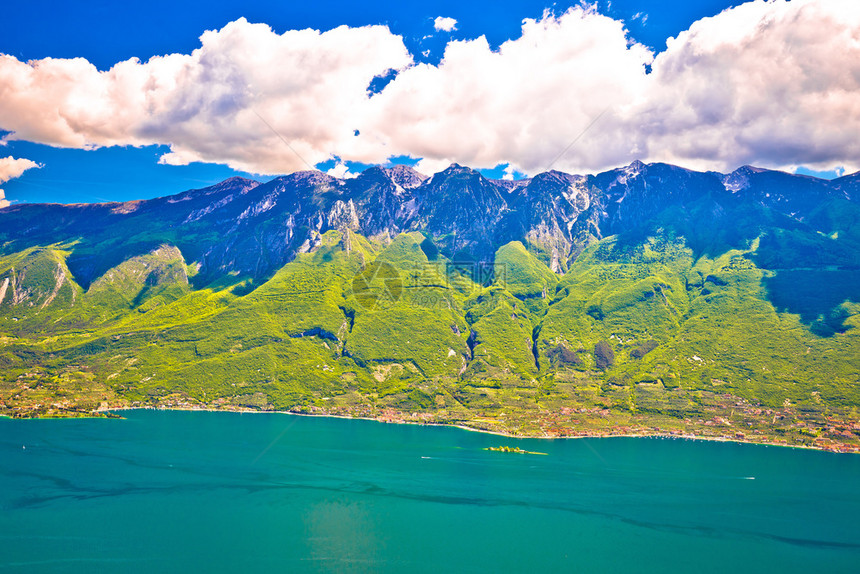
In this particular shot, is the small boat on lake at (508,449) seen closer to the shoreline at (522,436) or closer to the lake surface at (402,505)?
the lake surface at (402,505)

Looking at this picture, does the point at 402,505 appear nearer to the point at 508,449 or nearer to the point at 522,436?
the point at 508,449

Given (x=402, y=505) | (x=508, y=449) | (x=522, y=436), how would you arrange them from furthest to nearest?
A: (x=522, y=436)
(x=508, y=449)
(x=402, y=505)

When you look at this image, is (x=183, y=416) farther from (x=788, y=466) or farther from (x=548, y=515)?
(x=788, y=466)

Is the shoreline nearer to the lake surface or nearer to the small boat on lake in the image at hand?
the lake surface

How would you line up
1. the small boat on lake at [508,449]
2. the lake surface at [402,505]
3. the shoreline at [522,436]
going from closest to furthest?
the lake surface at [402,505]
the small boat on lake at [508,449]
the shoreline at [522,436]

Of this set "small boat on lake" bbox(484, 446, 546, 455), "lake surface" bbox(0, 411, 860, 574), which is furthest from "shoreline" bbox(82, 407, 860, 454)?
"small boat on lake" bbox(484, 446, 546, 455)

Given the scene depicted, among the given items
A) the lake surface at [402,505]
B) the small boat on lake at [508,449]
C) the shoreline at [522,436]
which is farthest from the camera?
the shoreline at [522,436]

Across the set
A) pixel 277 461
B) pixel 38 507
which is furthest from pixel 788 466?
pixel 38 507

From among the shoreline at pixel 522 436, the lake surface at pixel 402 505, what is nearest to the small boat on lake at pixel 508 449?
the lake surface at pixel 402 505

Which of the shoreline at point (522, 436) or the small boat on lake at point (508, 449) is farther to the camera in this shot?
the shoreline at point (522, 436)

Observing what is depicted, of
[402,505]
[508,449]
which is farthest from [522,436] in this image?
[402,505]
